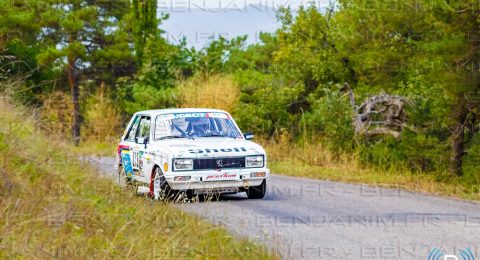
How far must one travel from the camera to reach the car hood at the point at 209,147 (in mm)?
13994

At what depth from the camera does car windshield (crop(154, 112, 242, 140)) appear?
49.9ft

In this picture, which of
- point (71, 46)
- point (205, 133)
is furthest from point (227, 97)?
point (205, 133)

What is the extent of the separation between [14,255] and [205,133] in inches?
306

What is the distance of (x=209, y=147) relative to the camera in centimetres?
1431

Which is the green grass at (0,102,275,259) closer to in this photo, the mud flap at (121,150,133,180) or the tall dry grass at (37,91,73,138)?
the tall dry grass at (37,91,73,138)

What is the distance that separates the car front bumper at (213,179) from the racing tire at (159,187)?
0.11m

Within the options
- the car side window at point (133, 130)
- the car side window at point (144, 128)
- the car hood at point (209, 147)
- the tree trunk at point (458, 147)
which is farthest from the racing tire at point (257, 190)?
the tree trunk at point (458, 147)

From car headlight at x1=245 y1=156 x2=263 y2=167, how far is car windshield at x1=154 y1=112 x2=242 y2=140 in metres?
1.16

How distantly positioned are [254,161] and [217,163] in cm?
68

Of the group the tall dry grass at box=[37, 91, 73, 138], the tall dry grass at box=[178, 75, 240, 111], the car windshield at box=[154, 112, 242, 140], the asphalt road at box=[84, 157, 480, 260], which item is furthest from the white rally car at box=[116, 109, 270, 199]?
the tall dry grass at box=[178, 75, 240, 111]

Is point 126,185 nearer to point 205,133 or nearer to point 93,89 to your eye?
point 205,133

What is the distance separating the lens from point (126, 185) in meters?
14.9

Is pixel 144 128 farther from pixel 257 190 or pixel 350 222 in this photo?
pixel 350 222

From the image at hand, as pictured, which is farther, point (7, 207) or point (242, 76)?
point (242, 76)
